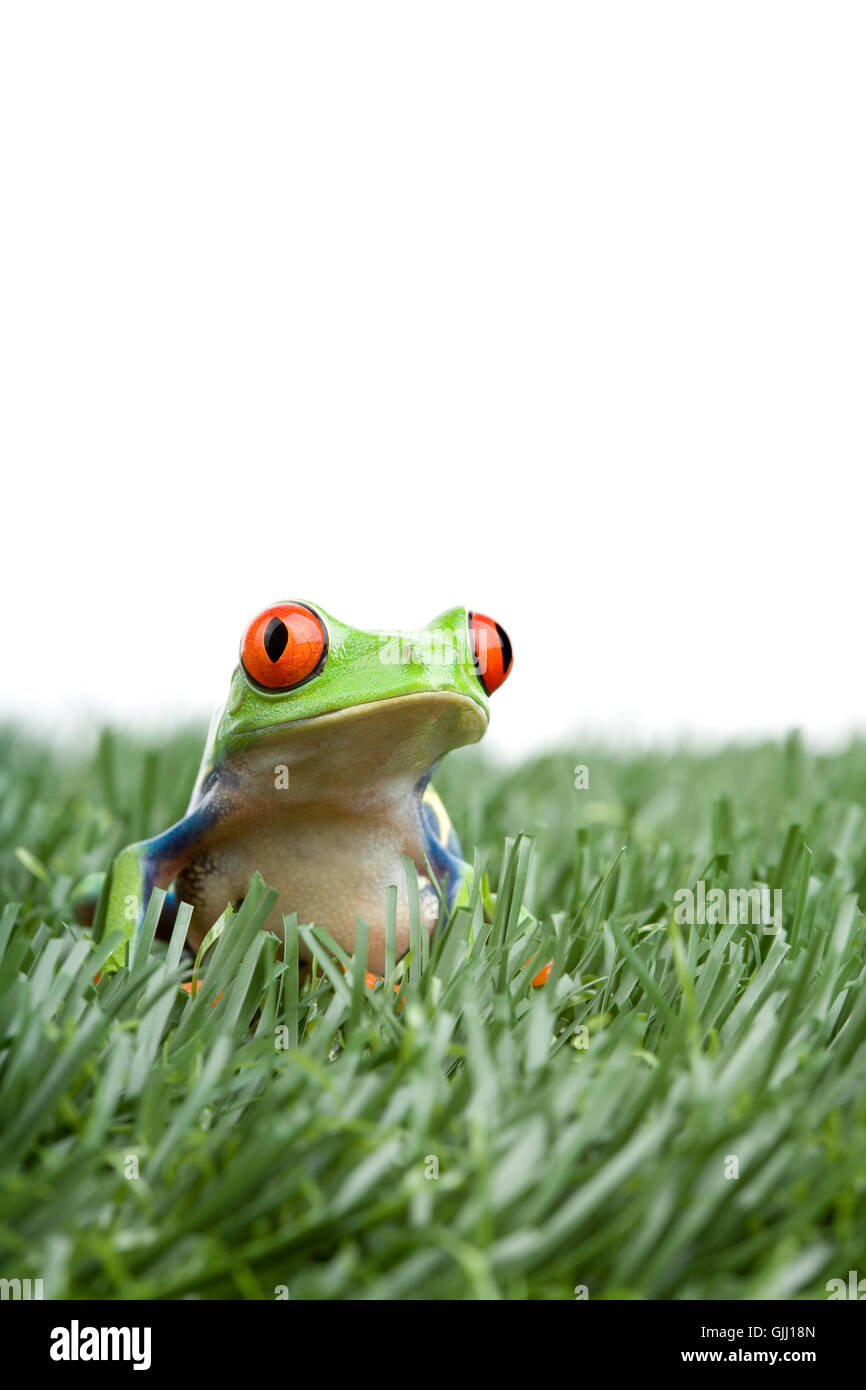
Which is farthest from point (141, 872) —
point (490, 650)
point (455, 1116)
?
point (455, 1116)

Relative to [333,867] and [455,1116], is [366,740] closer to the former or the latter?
[333,867]

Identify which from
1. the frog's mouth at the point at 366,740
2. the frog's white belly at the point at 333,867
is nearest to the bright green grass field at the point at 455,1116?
the frog's white belly at the point at 333,867

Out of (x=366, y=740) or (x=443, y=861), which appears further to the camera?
(x=443, y=861)

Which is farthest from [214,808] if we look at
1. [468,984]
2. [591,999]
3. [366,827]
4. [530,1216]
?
[530,1216]

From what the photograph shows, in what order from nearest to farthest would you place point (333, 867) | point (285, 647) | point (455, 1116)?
point (455, 1116)
point (285, 647)
point (333, 867)

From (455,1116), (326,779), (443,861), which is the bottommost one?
(455,1116)

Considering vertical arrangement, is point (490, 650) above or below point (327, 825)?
above
